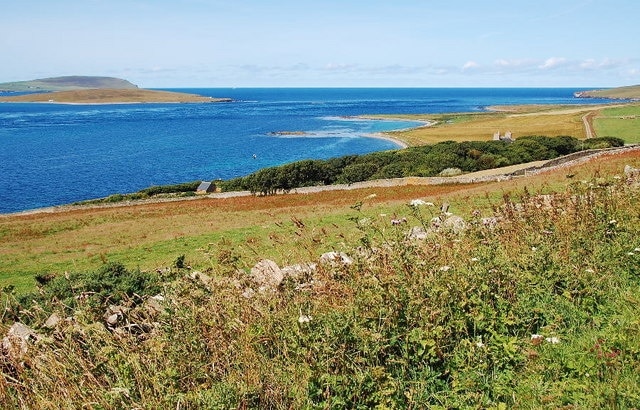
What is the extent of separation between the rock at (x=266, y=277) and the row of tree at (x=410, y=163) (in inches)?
1686

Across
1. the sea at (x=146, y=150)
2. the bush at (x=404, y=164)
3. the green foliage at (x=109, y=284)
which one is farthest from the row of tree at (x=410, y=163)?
the green foliage at (x=109, y=284)

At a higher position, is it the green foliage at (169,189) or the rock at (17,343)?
the rock at (17,343)

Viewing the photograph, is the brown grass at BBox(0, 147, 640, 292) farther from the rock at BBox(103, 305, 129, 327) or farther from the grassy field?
the grassy field

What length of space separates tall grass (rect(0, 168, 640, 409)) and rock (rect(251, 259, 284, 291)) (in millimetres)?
326

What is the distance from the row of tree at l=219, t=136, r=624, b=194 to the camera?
54.6m

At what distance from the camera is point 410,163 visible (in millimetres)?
58688

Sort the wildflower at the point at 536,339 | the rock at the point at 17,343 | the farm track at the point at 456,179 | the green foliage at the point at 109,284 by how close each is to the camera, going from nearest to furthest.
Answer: the wildflower at the point at 536,339 → the rock at the point at 17,343 → the green foliage at the point at 109,284 → the farm track at the point at 456,179

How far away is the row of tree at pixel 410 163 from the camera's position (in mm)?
54594

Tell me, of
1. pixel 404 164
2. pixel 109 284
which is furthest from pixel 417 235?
pixel 404 164

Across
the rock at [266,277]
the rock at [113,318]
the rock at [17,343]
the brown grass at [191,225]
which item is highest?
the rock at [266,277]

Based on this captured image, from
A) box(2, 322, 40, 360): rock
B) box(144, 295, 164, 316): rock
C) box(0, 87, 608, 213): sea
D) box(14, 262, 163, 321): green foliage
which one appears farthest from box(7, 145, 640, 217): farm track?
box(2, 322, 40, 360): rock

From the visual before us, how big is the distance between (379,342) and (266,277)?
90.4 inches

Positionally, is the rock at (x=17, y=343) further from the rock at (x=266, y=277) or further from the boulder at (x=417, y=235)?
the boulder at (x=417, y=235)

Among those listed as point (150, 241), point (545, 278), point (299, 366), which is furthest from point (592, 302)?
point (150, 241)
